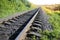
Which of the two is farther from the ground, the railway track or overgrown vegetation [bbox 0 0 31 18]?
the railway track

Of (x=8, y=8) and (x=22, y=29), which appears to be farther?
(x=8, y=8)

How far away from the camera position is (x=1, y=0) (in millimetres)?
13938

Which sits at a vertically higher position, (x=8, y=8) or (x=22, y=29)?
(x=22, y=29)

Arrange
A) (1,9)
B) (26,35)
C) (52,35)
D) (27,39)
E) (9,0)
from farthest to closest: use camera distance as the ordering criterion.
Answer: (9,0), (1,9), (52,35), (26,35), (27,39)

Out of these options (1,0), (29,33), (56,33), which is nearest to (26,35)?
(29,33)

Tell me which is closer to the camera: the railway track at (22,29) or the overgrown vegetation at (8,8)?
the railway track at (22,29)

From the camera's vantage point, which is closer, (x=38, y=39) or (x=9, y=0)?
(x=38, y=39)

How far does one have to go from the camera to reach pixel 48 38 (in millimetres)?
5316

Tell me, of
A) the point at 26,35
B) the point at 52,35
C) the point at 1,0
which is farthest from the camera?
the point at 1,0

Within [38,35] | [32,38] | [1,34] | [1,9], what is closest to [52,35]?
[38,35]

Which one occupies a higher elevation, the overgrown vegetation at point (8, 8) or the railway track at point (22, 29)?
the railway track at point (22, 29)

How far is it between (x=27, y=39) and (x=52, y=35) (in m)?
0.97

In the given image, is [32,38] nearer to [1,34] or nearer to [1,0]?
[1,34]

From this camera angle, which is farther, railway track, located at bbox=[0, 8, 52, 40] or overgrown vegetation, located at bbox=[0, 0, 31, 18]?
overgrown vegetation, located at bbox=[0, 0, 31, 18]
